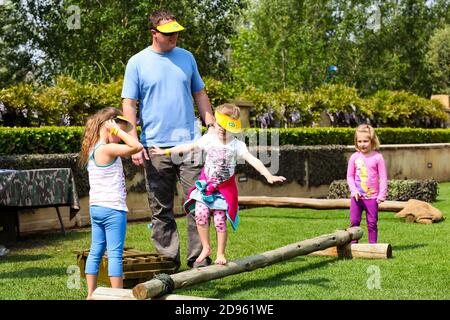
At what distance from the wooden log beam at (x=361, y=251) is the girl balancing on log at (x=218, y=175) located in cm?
216

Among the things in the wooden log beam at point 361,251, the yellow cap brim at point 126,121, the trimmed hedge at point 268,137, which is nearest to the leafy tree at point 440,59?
the trimmed hedge at point 268,137

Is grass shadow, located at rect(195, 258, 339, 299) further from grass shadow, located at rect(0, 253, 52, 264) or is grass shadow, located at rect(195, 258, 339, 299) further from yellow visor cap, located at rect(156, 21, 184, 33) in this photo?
grass shadow, located at rect(0, 253, 52, 264)

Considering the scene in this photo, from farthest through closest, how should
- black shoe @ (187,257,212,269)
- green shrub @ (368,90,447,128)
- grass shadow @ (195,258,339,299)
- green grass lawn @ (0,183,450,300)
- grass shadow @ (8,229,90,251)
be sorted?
green shrub @ (368,90,447,128), grass shadow @ (8,229,90,251), black shoe @ (187,257,212,269), grass shadow @ (195,258,339,299), green grass lawn @ (0,183,450,300)

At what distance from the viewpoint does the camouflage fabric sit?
1045 cm

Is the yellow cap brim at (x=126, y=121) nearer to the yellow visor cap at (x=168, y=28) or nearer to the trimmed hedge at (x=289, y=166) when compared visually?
the yellow visor cap at (x=168, y=28)

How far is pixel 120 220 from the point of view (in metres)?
6.26

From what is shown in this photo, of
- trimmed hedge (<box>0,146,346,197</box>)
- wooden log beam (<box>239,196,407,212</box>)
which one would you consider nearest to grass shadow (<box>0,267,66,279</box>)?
trimmed hedge (<box>0,146,346,197</box>)

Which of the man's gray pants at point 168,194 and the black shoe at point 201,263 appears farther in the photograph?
the man's gray pants at point 168,194

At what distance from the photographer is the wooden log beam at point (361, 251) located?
8672 millimetres

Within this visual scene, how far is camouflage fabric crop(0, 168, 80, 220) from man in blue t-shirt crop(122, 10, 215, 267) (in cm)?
348

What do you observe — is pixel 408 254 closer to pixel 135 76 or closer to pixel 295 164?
pixel 135 76

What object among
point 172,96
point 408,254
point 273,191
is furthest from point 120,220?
point 273,191

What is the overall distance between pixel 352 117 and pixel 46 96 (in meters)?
11.4

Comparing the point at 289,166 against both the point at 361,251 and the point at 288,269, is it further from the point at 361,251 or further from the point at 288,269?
the point at 288,269
